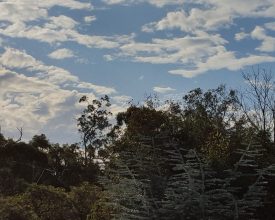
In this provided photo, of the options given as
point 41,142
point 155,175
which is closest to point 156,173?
point 155,175

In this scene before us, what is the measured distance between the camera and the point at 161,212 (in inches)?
402

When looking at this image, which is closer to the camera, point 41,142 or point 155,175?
point 155,175

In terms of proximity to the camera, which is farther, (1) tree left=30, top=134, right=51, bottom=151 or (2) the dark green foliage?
(1) tree left=30, top=134, right=51, bottom=151

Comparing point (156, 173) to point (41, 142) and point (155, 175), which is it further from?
point (41, 142)

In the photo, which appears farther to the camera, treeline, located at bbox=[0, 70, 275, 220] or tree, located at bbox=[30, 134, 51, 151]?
tree, located at bbox=[30, 134, 51, 151]

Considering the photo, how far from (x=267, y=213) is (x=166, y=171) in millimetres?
3192

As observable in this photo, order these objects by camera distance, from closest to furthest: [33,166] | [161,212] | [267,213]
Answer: [161,212]
[267,213]
[33,166]

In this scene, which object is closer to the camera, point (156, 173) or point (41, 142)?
point (156, 173)

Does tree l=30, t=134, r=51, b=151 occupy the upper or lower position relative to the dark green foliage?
upper

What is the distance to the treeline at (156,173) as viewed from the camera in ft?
33.8

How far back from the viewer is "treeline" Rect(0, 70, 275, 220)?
10.3m

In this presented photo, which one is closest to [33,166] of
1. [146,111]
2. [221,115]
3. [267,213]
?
[221,115]

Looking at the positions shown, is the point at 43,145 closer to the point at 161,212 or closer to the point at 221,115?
the point at 221,115

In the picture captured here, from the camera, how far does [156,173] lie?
14000 mm
